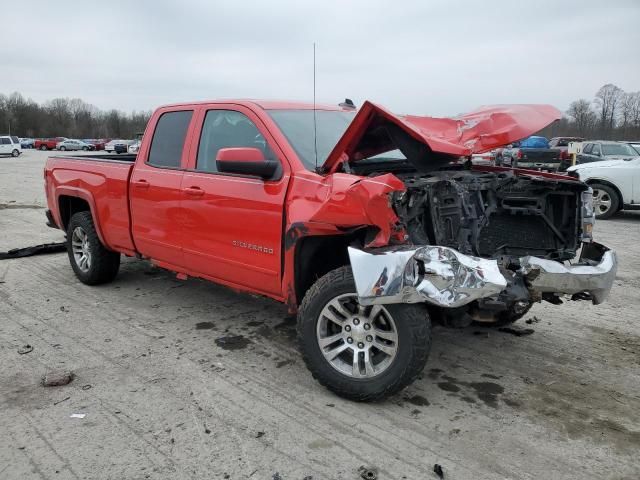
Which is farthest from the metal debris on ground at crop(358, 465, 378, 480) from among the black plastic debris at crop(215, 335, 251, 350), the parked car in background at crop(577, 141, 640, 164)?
the parked car in background at crop(577, 141, 640, 164)

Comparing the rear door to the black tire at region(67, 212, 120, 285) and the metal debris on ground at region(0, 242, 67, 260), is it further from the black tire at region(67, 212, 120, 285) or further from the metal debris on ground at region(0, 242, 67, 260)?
the metal debris on ground at region(0, 242, 67, 260)

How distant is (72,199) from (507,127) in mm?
4875

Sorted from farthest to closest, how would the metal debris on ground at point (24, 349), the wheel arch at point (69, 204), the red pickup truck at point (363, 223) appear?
the wheel arch at point (69, 204) → the metal debris on ground at point (24, 349) → the red pickup truck at point (363, 223)

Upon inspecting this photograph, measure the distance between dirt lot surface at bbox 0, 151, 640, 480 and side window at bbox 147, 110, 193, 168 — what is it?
1421mm

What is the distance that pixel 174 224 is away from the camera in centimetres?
451

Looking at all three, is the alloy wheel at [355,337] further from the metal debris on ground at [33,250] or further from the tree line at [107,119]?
the tree line at [107,119]

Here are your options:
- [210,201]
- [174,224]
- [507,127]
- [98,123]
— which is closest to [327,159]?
[210,201]

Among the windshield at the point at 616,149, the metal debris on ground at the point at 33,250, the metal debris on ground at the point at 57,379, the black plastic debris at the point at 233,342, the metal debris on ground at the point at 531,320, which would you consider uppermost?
the windshield at the point at 616,149

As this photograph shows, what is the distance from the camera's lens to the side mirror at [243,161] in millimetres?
3537

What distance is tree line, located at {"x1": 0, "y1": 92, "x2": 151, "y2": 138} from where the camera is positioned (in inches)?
3152

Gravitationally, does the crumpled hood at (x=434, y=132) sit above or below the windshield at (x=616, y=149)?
above

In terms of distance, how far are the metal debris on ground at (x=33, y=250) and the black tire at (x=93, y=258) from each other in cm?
168

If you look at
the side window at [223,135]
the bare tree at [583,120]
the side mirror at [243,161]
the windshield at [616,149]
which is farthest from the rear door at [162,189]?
the bare tree at [583,120]

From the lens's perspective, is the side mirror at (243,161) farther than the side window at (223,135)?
No
